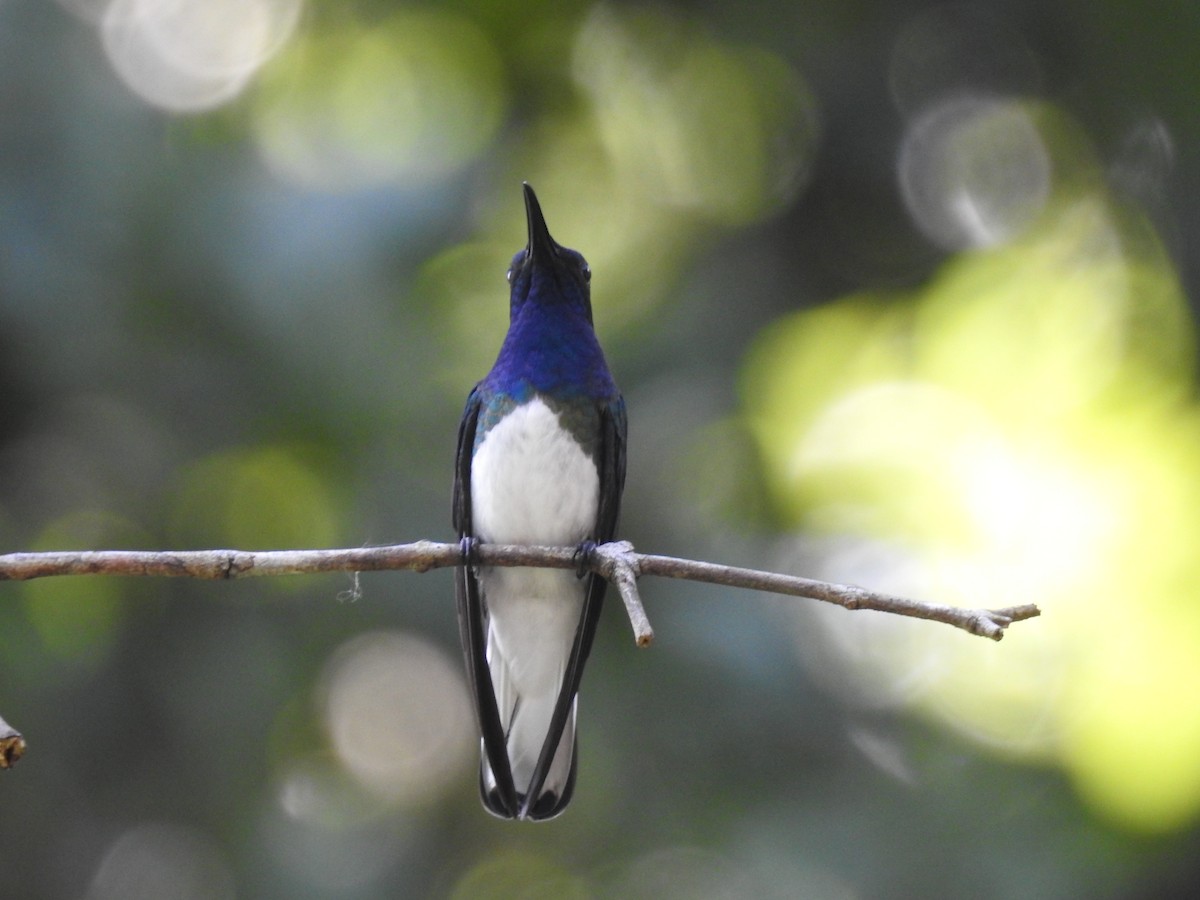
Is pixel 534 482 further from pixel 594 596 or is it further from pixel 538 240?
pixel 538 240

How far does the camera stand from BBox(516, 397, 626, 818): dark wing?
13.1 ft

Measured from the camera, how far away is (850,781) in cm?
524

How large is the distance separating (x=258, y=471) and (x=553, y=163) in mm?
2111

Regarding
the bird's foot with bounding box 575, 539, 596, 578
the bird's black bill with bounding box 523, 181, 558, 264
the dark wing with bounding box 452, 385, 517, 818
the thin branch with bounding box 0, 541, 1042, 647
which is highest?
the bird's black bill with bounding box 523, 181, 558, 264

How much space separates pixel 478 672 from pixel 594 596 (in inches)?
17.3

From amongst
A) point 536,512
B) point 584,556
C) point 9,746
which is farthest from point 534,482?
point 9,746

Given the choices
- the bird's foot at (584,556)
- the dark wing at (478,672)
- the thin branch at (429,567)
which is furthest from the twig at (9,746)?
the dark wing at (478,672)

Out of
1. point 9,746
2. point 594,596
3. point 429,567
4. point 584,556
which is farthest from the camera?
point 594,596

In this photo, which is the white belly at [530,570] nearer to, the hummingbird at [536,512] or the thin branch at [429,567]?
the hummingbird at [536,512]

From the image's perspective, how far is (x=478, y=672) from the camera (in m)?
4.03

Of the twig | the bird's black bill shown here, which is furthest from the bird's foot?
the twig

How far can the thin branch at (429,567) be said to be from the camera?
2332 mm

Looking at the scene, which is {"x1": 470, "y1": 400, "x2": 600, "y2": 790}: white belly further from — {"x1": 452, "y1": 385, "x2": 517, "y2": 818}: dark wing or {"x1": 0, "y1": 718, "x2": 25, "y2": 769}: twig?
{"x1": 0, "y1": 718, "x2": 25, "y2": 769}: twig

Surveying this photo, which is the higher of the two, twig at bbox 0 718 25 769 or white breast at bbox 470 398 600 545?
white breast at bbox 470 398 600 545
